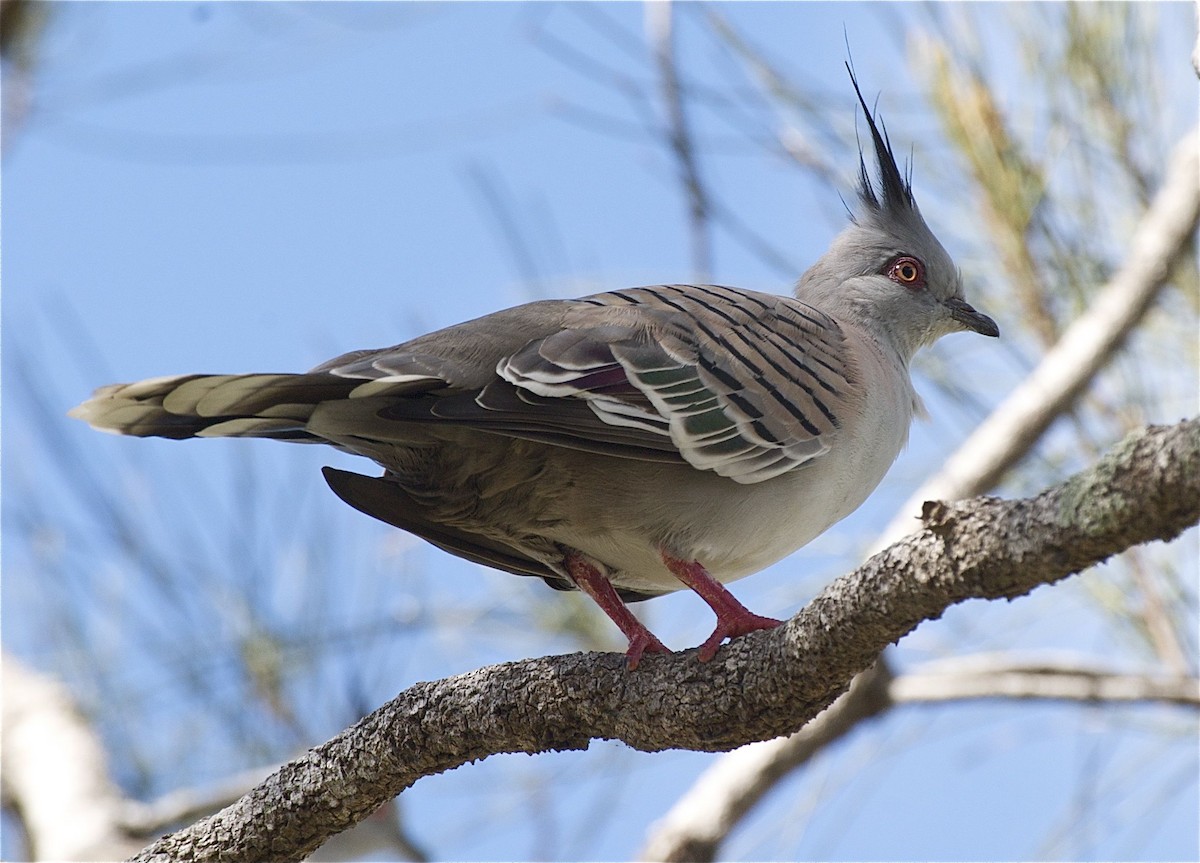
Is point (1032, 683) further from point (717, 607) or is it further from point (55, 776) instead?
point (55, 776)

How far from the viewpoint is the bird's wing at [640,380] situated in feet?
9.96

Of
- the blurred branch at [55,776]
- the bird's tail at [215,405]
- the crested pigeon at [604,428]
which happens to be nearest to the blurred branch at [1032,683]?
the crested pigeon at [604,428]

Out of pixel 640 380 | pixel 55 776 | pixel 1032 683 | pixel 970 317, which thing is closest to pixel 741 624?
pixel 640 380

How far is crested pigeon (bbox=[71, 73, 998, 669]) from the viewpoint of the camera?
3094 millimetres

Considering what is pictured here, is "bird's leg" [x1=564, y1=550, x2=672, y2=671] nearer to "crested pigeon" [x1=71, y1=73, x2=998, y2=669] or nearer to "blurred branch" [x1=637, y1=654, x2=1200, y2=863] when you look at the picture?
"crested pigeon" [x1=71, y1=73, x2=998, y2=669]

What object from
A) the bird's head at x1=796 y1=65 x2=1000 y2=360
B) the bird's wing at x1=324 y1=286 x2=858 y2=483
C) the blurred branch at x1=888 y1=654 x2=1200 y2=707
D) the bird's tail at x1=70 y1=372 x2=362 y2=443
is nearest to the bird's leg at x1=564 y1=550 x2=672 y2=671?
the bird's wing at x1=324 y1=286 x2=858 y2=483

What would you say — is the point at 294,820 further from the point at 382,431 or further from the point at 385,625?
the point at 385,625

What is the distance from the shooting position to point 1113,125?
4809 mm

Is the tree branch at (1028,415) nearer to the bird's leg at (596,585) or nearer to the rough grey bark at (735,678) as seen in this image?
the bird's leg at (596,585)

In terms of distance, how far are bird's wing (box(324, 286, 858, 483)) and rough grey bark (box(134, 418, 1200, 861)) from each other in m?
0.55

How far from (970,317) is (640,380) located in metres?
1.85

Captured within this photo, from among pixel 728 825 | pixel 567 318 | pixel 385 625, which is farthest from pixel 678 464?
pixel 385 625

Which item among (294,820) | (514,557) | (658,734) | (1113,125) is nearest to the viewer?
(658,734)

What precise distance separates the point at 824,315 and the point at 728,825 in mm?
1617
